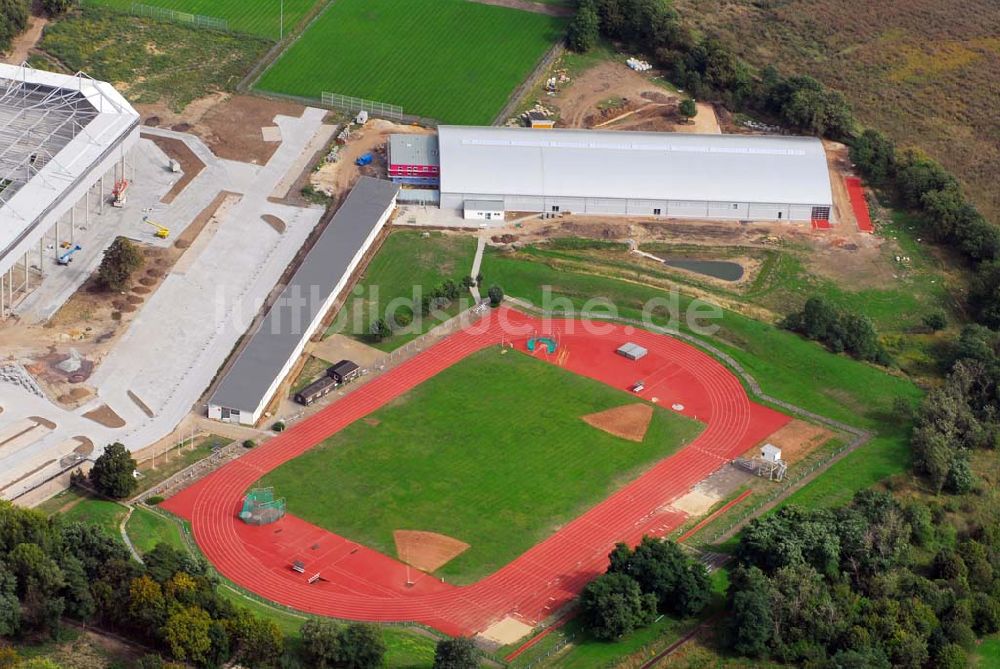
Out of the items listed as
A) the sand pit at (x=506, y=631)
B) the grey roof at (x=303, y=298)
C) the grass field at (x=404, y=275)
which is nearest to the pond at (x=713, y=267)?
the grass field at (x=404, y=275)

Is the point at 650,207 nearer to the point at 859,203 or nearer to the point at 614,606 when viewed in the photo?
the point at 859,203

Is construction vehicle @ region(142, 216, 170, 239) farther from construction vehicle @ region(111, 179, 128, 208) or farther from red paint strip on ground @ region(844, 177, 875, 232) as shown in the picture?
red paint strip on ground @ region(844, 177, 875, 232)

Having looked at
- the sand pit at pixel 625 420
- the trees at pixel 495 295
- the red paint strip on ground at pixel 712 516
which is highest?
the trees at pixel 495 295

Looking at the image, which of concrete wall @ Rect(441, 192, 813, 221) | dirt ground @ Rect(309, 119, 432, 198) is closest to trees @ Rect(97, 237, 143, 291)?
dirt ground @ Rect(309, 119, 432, 198)

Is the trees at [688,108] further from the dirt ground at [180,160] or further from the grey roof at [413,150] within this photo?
the dirt ground at [180,160]

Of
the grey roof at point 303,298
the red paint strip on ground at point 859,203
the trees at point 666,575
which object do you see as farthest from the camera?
the red paint strip on ground at point 859,203

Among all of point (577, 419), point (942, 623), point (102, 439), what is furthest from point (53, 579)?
point (942, 623)
